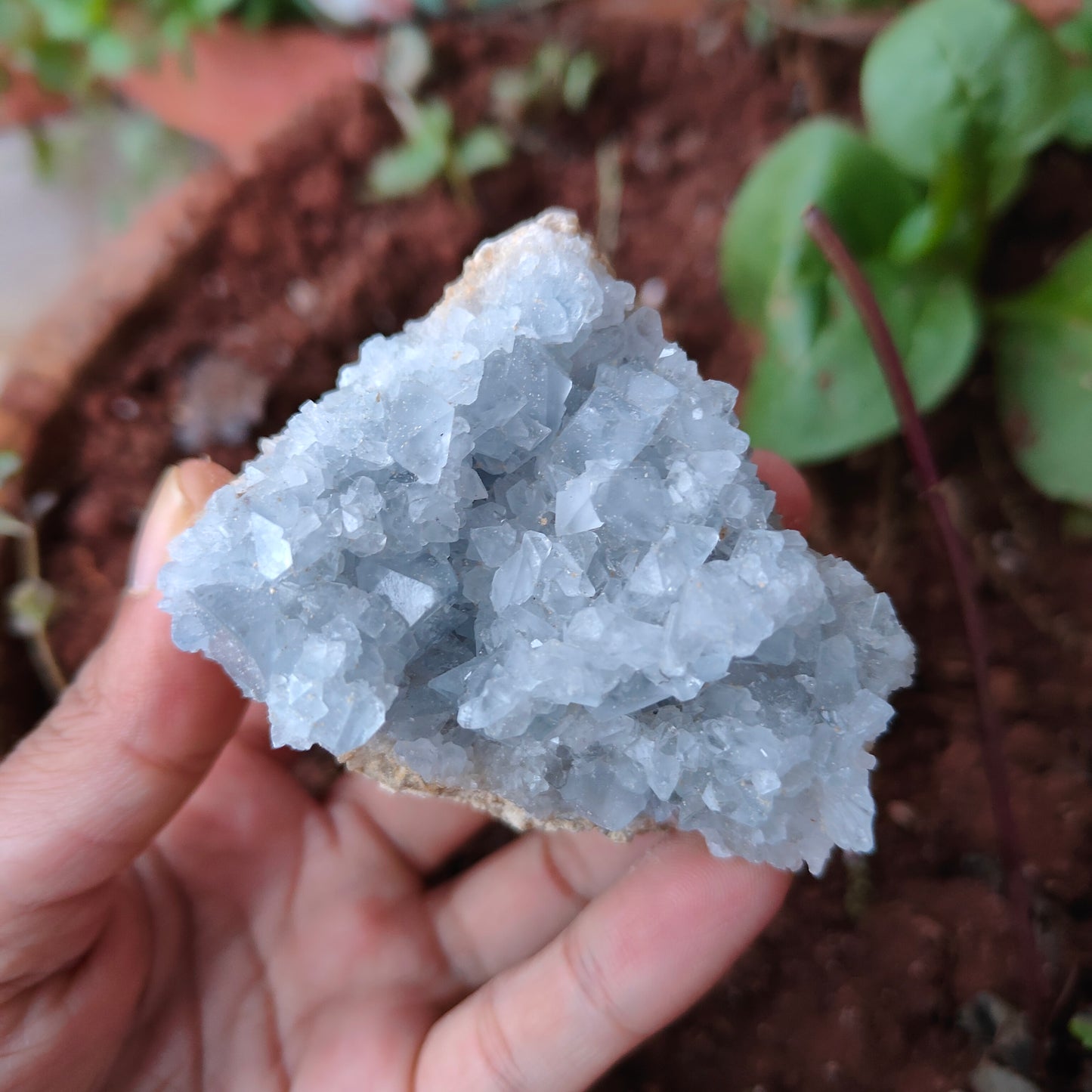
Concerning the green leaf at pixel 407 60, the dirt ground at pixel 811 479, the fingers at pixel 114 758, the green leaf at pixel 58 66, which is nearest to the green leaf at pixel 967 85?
the dirt ground at pixel 811 479

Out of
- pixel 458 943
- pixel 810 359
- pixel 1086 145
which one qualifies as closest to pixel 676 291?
pixel 810 359

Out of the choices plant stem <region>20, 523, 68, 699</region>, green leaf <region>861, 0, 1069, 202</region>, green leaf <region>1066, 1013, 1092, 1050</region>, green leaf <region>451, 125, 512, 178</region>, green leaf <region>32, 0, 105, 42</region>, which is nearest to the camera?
green leaf <region>1066, 1013, 1092, 1050</region>

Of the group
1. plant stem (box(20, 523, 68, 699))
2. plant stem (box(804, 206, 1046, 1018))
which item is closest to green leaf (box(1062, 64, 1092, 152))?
plant stem (box(804, 206, 1046, 1018))

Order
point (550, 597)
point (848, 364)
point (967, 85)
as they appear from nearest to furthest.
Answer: point (550, 597), point (967, 85), point (848, 364)

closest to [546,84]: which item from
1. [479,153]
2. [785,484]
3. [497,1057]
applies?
[479,153]

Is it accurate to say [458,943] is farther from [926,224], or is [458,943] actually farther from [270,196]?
[270,196]

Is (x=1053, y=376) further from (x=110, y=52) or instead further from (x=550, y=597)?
(x=110, y=52)

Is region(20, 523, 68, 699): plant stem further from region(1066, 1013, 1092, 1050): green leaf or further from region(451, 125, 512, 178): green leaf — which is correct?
region(1066, 1013, 1092, 1050): green leaf
